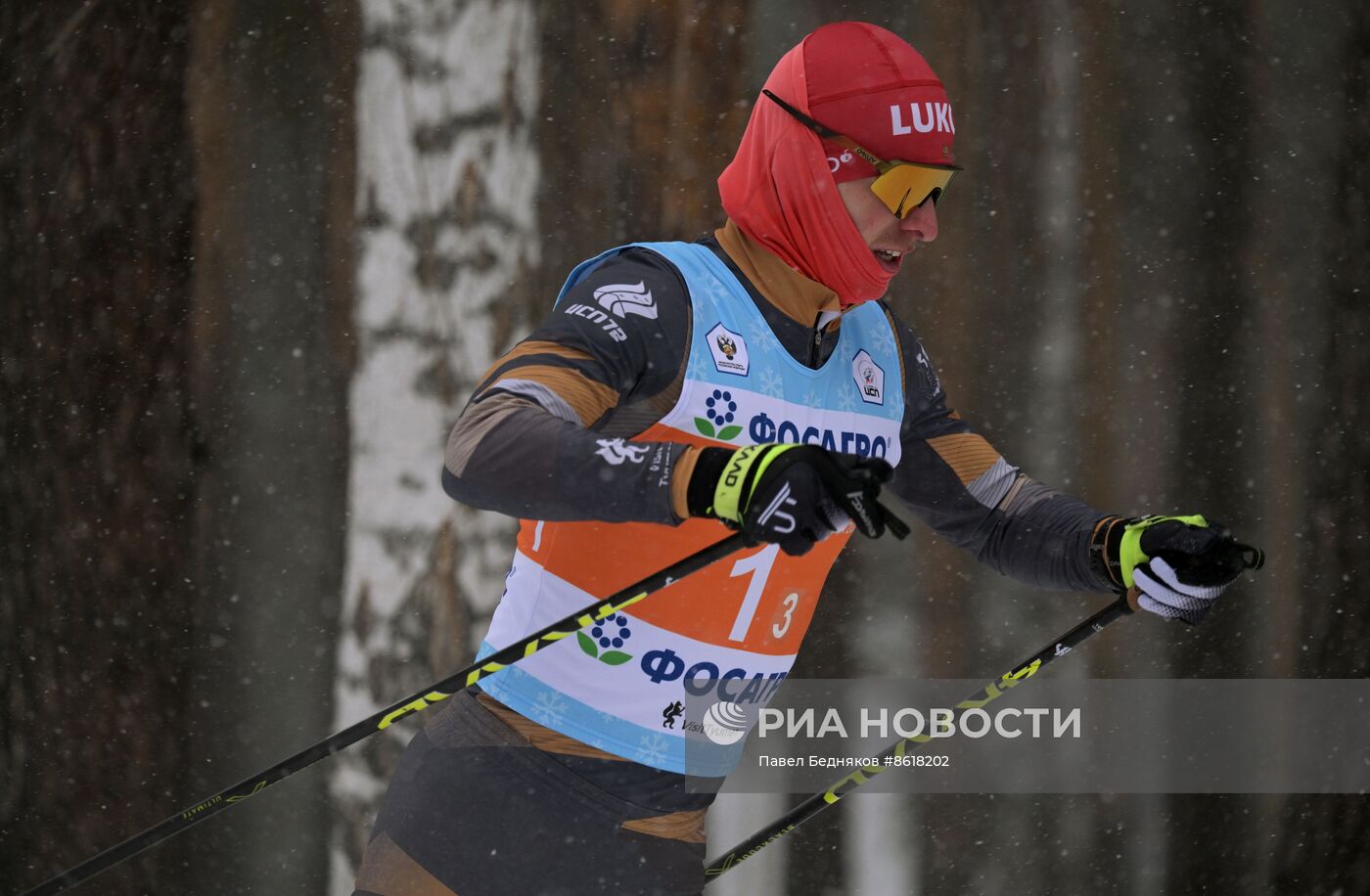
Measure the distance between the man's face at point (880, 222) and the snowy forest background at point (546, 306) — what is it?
4.30 ft

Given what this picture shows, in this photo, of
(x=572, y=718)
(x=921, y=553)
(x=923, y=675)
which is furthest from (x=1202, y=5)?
(x=572, y=718)

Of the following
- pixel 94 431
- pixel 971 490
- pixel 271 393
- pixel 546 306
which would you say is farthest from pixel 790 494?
pixel 94 431

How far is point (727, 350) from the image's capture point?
1782 mm

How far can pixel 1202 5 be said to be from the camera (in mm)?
3205

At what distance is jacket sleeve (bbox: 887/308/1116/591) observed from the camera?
2078 millimetres

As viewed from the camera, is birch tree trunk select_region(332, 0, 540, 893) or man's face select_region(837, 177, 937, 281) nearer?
man's face select_region(837, 177, 937, 281)

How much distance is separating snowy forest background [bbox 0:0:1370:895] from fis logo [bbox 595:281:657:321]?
1499 millimetres

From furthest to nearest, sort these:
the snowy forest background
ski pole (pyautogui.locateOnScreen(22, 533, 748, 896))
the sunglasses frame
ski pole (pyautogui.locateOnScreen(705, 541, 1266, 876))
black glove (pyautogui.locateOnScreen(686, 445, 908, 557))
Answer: the snowy forest background < ski pole (pyautogui.locateOnScreen(705, 541, 1266, 876)) < the sunglasses frame < ski pole (pyautogui.locateOnScreen(22, 533, 748, 896)) < black glove (pyautogui.locateOnScreen(686, 445, 908, 557))

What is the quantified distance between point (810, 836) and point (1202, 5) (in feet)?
7.15

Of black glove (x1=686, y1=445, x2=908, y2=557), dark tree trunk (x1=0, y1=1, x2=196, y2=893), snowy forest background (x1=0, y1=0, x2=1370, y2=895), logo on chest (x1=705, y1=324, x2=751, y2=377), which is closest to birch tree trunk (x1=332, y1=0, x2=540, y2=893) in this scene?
snowy forest background (x1=0, y1=0, x2=1370, y2=895)

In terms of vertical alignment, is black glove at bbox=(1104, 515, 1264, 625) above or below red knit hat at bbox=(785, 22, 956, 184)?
below

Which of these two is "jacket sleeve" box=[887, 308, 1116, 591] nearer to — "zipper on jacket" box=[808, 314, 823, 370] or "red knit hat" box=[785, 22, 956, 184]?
"zipper on jacket" box=[808, 314, 823, 370]

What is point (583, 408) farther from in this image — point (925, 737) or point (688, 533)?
point (925, 737)

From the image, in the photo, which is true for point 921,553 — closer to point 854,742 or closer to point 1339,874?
point 854,742
